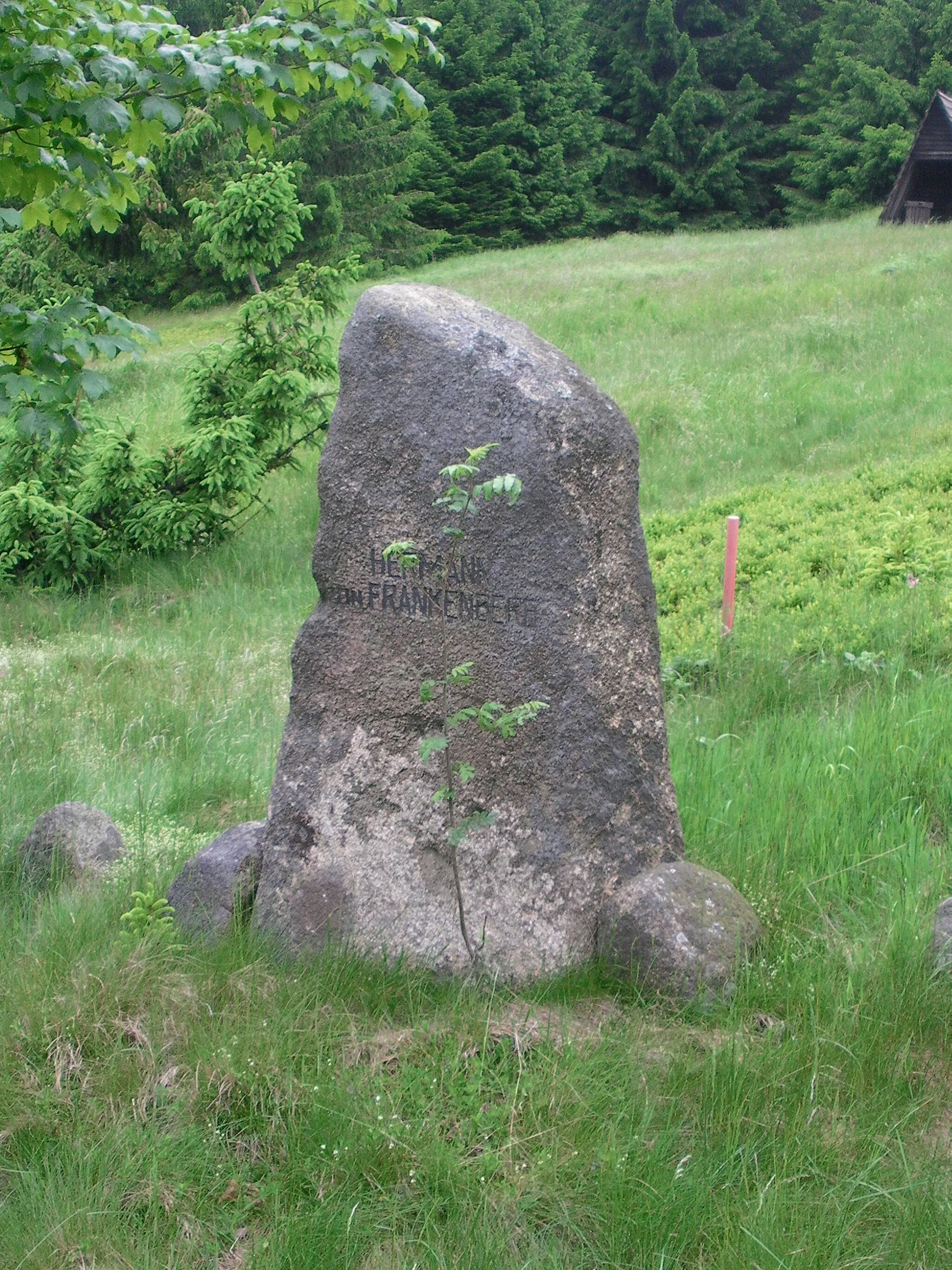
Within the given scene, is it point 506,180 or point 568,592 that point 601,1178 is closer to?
point 568,592

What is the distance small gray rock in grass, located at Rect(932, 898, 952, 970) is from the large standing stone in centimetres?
77

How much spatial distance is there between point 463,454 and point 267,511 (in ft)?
25.6

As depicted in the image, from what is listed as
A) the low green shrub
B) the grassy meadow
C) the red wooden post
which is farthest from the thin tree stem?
the red wooden post

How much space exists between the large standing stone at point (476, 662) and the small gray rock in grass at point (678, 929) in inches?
4.1

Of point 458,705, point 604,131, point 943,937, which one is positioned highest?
point 604,131

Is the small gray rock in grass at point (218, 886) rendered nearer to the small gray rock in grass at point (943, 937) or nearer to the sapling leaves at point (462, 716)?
the sapling leaves at point (462, 716)

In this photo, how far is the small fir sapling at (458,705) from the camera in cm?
288

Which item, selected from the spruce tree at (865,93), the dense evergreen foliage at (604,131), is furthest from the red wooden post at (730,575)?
the spruce tree at (865,93)

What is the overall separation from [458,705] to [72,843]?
5.00ft

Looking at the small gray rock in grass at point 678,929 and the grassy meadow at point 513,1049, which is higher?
the small gray rock in grass at point 678,929

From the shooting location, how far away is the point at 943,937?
3100mm

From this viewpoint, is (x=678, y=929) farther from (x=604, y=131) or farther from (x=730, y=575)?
(x=604, y=131)

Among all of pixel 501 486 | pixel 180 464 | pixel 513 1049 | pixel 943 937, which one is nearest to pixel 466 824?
pixel 513 1049

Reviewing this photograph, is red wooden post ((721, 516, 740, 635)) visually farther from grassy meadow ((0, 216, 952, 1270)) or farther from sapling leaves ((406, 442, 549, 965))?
sapling leaves ((406, 442, 549, 965))
